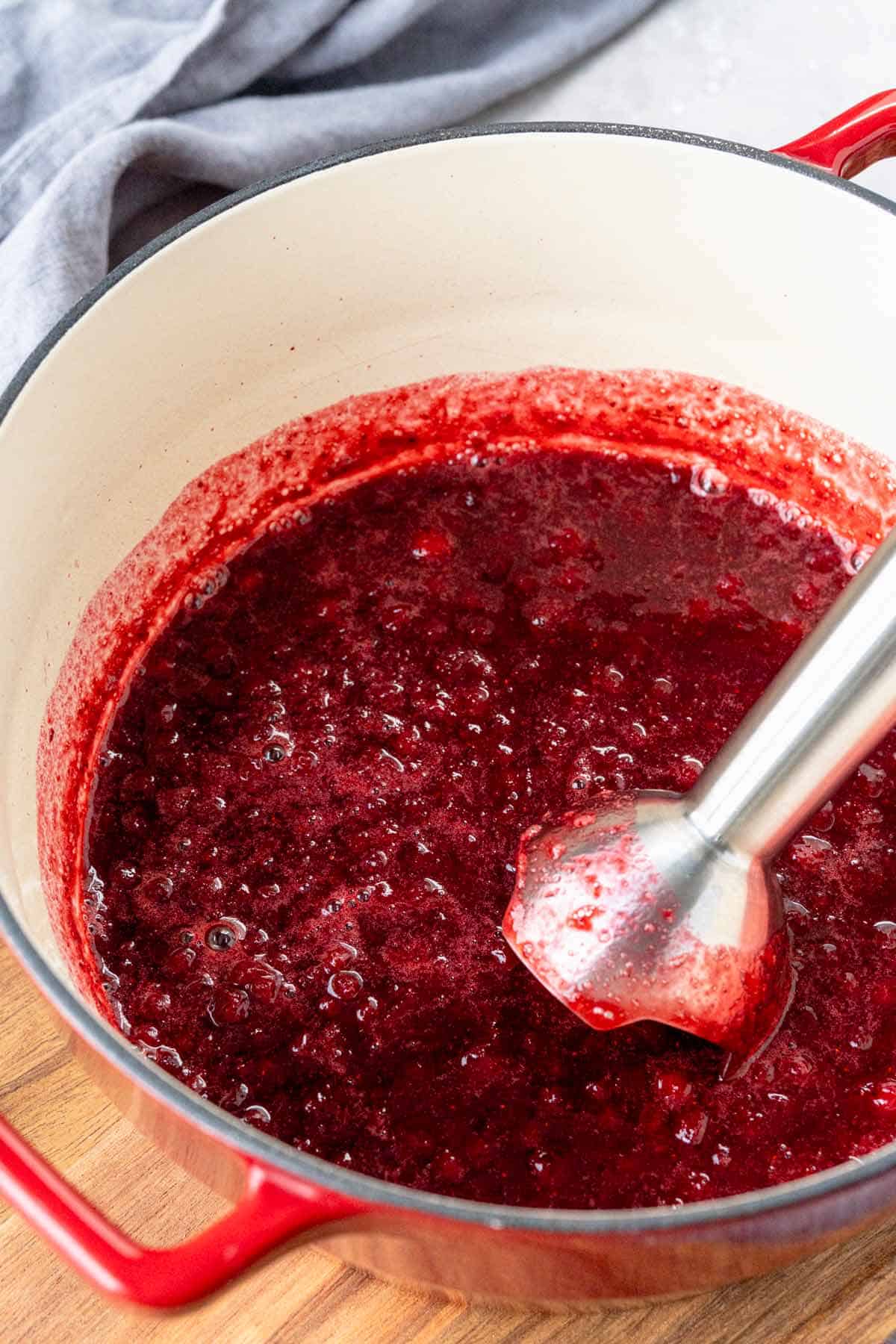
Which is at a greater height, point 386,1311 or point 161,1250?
point 161,1250

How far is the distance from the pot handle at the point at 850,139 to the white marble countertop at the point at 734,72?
41 centimetres

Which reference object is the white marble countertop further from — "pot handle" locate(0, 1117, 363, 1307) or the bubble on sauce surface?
"pot handle" locate(0, 1117, 363, 1307)

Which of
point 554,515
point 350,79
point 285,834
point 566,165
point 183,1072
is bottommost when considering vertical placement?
point 183,1072

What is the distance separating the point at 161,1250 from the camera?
735 millimetres

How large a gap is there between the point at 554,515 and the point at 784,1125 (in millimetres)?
600

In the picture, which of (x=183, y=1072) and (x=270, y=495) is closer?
(x=183, y=1072)

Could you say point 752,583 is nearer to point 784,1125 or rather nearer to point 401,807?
point 401,807

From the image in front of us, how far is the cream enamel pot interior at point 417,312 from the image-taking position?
1169mm

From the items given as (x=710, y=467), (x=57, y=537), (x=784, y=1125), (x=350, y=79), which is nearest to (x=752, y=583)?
(x=710, y=467)

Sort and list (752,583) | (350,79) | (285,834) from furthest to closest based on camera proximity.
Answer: (350,79), (752,583), (285,834)

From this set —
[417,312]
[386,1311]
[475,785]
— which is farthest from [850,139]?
[386,1311]

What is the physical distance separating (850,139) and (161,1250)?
3.23 feet

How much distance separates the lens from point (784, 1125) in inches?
41.4

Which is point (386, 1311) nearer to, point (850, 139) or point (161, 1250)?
point (161, 1250)
